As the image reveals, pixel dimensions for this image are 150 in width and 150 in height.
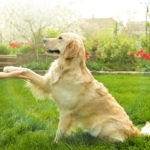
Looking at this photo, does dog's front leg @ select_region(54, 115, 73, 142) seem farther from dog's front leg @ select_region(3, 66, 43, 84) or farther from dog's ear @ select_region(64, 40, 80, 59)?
dog's ear @ select_region(64, 40, 80, 59)

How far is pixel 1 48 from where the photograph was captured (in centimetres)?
445

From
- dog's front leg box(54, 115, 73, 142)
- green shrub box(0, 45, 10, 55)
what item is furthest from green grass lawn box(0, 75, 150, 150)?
green shrub box(0, 45, 10, 55)

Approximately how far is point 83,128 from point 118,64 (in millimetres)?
5406

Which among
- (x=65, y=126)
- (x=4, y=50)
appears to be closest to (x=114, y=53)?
(x=4, y=50)

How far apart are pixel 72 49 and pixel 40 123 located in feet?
3.96

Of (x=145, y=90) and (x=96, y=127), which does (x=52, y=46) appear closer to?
(x=96, y=127)

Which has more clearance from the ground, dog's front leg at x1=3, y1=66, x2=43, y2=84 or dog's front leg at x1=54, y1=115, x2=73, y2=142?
dog's front leg at x1=3, y1=66, x2=43, y2=84

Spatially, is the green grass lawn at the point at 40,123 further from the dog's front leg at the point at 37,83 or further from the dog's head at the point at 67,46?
the dog's head at the point at 67,46

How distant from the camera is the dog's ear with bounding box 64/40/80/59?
234 cm

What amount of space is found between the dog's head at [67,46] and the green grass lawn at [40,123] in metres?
0.94

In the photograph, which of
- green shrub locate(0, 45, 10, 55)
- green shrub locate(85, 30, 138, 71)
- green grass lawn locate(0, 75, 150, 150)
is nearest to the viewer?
green grass lawn locate(0, 75, 150, 150)

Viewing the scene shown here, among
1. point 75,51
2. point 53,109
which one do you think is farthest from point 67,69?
point 53,109

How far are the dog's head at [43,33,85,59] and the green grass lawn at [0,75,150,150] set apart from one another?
94cm

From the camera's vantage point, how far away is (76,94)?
238cm
